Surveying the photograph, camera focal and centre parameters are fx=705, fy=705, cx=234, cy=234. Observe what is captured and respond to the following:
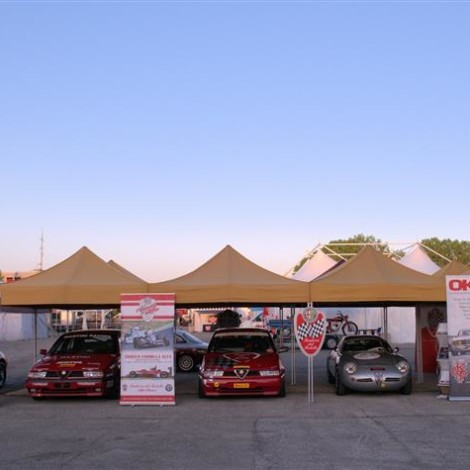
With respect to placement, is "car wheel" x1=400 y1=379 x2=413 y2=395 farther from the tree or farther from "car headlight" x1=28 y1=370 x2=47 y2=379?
the tree

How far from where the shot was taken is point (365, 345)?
647 inches

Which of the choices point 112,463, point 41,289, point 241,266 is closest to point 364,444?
point 112,463

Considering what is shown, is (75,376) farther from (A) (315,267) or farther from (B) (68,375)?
(A) (315,267)

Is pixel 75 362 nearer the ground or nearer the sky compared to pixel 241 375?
nearer the sky

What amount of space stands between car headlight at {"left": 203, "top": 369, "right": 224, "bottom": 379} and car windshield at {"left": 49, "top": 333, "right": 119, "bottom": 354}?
2.51 meters

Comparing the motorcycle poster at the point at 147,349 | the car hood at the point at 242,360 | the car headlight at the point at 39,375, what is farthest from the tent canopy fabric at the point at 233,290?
the car headlight at the point at 39,375

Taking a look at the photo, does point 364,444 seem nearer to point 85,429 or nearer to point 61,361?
point 85,429

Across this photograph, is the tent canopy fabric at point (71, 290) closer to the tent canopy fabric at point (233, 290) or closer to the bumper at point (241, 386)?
the tent canopy fabric at point (233, 290)

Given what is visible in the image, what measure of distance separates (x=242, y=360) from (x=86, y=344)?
3.80 m

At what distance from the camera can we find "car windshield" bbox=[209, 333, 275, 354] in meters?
15.6

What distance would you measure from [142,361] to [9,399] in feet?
11.4

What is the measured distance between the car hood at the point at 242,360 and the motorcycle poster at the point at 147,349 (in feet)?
3.28

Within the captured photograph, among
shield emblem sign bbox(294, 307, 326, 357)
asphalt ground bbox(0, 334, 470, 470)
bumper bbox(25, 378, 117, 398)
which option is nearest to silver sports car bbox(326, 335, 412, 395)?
asphalt ground bbox(0, 334, 470, 470)

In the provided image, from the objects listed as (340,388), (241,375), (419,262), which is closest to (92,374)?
(241,375)
